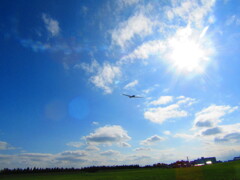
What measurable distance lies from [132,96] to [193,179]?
44.9 m

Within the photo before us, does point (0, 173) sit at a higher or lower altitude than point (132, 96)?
lower

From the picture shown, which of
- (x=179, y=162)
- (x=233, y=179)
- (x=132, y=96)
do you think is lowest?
(x=233, y=179)

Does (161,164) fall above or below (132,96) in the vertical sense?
below

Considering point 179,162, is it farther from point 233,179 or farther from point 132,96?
point 233,179

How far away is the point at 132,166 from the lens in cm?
18050

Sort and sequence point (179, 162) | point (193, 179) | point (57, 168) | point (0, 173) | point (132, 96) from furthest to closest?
point (57, 168), point (0, 173), point (179, 162), point (132, 96), point (193, 179)

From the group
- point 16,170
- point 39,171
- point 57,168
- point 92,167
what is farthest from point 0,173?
point 92,167

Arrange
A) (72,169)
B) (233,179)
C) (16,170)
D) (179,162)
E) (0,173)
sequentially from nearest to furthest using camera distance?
1. (233,179)
2. (179,162)
3. (0,173)
4. (16,170)
5. (72,169)

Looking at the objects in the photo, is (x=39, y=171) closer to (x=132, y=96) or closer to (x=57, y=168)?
(x=57, y=168)

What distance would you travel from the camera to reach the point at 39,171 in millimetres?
144875

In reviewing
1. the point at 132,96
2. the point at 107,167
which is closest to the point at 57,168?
the point at 107,167

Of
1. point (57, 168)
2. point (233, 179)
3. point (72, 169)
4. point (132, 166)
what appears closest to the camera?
point (233, 179)

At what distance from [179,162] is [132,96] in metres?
51.5

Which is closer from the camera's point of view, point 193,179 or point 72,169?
point 193,179
